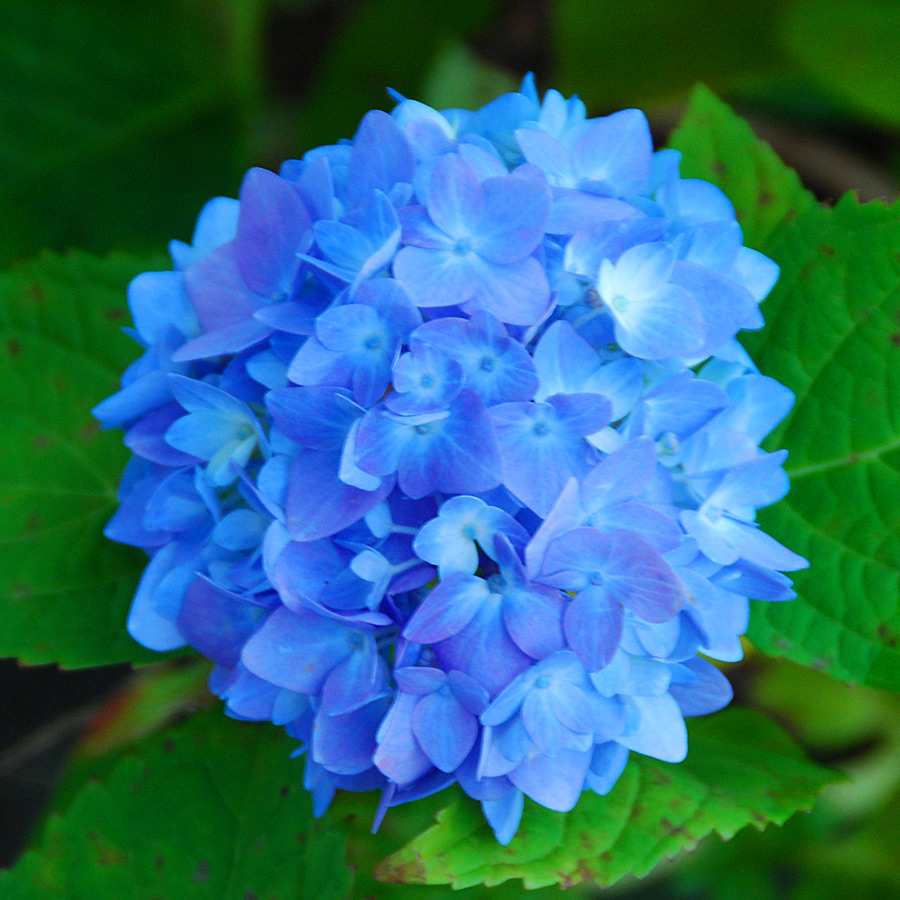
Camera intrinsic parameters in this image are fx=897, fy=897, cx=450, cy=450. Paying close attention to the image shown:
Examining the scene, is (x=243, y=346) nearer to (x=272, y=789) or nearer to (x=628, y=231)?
(x=628, y=231)

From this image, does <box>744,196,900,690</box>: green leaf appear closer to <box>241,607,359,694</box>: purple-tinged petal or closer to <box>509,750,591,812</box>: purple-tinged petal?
<box>509,750,591,812</box>: purple-tinged petal

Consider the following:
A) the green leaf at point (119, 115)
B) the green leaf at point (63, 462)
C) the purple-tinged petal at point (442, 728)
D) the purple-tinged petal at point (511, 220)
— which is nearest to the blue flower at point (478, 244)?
the purple-tinged petal at point (511, 220)

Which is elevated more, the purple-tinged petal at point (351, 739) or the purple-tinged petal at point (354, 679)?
the purple-tinged petal at point (354, 679)

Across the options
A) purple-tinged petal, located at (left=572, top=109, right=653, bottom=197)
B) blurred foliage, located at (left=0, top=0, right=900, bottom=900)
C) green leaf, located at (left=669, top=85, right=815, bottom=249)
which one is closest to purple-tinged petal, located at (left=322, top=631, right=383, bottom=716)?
purple-tinged petal, located at (left=572, top=109, right=653, bottom=197)

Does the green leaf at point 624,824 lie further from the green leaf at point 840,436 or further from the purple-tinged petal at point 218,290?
the purple-tinged petal at point 218,290

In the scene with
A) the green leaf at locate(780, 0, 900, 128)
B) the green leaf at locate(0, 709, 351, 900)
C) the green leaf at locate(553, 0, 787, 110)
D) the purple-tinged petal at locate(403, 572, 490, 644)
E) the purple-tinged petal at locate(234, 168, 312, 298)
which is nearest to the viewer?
the purple-tinged petal at locate(403, 572, 490, 644)

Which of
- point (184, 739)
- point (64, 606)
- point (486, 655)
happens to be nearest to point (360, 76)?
point (64, 606)
